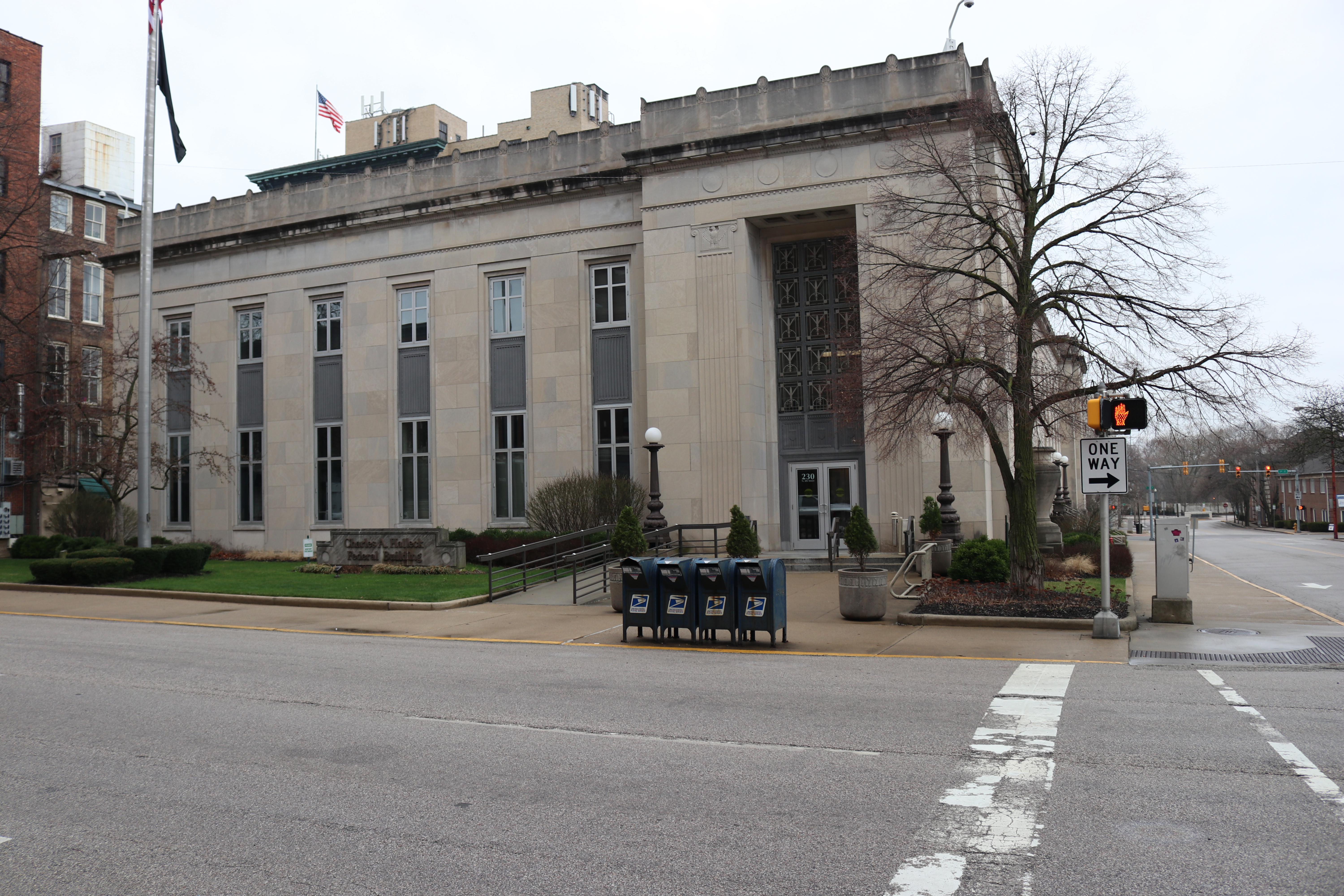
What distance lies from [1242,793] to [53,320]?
53.4 m

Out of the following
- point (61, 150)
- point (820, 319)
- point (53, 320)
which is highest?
point (61, 150)

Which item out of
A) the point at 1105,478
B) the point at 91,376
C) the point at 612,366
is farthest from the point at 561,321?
the point at 1105,478

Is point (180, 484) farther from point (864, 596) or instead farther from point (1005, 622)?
point (1005, 622)

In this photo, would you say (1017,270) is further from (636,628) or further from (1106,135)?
(636,628)

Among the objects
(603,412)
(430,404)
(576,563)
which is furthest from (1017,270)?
(430,404)

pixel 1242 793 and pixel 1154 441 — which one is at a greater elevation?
pixel 1154 441

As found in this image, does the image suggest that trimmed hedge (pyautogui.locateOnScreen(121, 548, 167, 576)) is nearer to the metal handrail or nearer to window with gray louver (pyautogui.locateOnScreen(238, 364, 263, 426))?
window with gray louver (pyautogui.locateOnScreen(238, 364, 263, 426))

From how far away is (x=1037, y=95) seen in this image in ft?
54.9

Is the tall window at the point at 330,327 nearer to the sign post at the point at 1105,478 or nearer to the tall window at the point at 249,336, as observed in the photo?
the tall window at the point at 249,336

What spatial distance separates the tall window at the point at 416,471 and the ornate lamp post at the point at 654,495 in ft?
37.8

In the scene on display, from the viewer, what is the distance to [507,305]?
31906 mm

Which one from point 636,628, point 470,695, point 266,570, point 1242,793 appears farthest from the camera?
point 266,570

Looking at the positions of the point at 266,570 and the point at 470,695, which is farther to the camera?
the point at 266,570

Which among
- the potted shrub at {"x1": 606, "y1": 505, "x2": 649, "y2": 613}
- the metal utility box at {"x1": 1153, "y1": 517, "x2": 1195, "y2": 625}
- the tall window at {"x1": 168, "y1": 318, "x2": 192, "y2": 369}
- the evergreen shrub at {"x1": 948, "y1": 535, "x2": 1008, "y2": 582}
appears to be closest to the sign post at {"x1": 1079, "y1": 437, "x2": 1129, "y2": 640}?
the metal utility box at {"x1": 1153, "y1": 517, "x2": 1195, "y2": 625}
